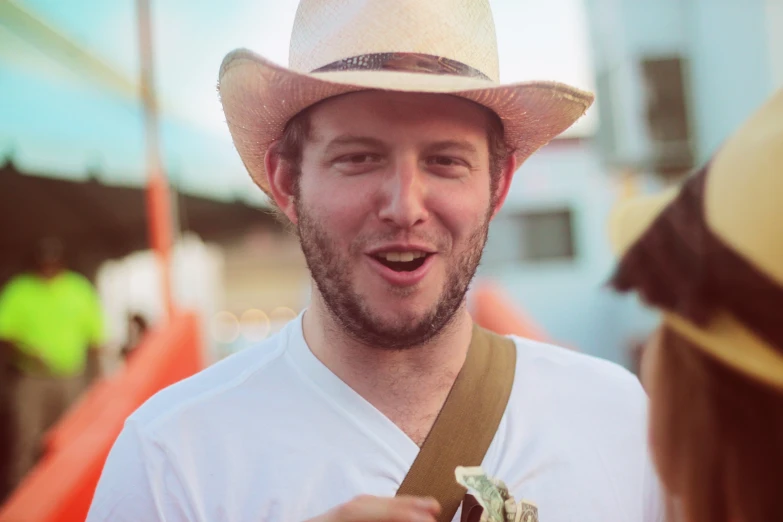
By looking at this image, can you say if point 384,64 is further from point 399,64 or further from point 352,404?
point 352,404

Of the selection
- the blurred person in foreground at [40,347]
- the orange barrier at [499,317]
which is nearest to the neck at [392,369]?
the orange barrier at [499,317]

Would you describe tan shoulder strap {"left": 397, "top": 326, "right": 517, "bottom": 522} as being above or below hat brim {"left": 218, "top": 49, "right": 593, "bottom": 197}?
below

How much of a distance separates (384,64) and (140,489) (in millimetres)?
1144

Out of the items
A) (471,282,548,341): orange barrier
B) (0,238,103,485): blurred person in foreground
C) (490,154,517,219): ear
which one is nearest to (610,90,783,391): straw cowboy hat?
(490,154,517,219): ear

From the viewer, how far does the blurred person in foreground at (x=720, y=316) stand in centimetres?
87

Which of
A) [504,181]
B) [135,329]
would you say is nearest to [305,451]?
[504,181]

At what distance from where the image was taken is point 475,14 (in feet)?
6.30

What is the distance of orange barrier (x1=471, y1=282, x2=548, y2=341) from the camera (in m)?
6.22

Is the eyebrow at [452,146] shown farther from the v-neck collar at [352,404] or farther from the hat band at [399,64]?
the v-neck collar at [352,404]

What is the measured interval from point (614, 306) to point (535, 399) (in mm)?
11445

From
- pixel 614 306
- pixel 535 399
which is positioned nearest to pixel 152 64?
pixel 535 399

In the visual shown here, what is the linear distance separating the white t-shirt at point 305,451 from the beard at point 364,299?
148 millimetres

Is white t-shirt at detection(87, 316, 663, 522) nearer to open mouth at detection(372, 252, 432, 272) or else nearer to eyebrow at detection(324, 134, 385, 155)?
open mouth at detection(372, 252, 432, 272)

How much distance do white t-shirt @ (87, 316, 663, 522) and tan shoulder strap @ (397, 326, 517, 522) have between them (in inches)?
1.5
